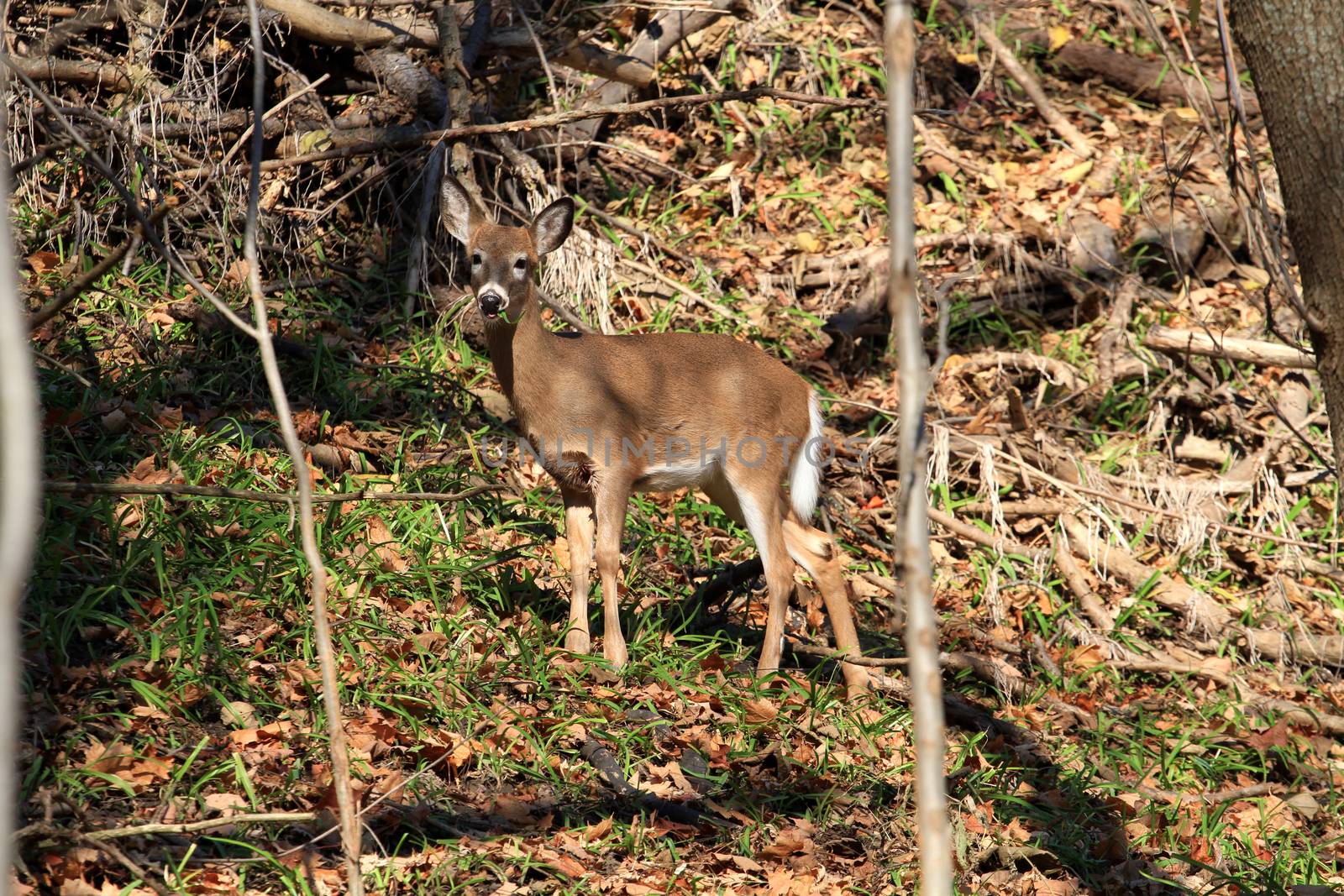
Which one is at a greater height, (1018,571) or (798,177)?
(798,177)

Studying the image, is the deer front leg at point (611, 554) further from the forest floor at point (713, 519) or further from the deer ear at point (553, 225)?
the deer ear at point (553, 225)

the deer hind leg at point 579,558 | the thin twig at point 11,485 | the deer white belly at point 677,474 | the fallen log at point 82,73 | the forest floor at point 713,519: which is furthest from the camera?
the fallen log at point 82,73

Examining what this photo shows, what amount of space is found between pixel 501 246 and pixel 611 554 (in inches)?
56.3

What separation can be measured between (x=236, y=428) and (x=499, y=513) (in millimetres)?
1287

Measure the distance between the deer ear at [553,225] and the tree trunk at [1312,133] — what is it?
3.27 meters

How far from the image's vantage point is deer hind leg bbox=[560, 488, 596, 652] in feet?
17.9

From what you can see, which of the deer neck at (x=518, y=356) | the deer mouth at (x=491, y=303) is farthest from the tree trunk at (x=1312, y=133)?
the deer neck at (x=518, y=356)

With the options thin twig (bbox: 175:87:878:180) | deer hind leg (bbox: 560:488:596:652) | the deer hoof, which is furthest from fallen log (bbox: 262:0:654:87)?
the deer hoof

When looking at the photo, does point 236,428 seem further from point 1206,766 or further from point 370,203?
point 1206,766

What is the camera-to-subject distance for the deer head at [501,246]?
18.1 feet

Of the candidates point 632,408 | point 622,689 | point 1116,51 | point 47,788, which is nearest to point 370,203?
point 632,408

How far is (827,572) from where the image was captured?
5883mm

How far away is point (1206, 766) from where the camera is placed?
5.53m

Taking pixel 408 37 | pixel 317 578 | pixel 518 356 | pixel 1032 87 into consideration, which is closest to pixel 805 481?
pixel 518 356
